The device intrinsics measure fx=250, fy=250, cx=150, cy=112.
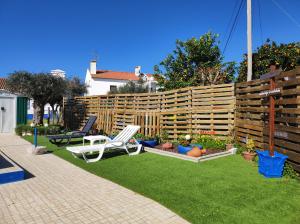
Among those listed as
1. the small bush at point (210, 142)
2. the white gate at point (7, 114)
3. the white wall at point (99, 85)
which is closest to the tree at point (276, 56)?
the small bush at point (210, 142)

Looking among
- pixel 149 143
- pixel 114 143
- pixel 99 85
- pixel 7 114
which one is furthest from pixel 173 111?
pixel 99 85

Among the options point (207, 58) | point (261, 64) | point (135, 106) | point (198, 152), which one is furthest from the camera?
point (207, 58)

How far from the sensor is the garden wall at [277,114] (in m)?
5.54

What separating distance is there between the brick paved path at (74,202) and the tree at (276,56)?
31.2 ft

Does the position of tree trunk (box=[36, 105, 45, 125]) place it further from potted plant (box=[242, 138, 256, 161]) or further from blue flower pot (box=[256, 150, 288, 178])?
blue flower pot (box=[256, 150, 288, 178])

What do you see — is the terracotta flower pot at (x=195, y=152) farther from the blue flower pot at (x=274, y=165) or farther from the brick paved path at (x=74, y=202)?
the brick paved path at (x=74, y=202)

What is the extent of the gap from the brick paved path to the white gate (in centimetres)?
1133

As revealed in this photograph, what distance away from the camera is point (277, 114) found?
252 inches

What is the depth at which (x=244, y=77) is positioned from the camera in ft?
42.7

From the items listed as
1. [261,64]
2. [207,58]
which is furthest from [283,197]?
[207,58]

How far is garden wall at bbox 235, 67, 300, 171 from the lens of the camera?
554 centimetres

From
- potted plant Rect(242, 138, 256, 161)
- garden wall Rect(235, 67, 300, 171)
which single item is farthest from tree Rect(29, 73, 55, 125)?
potted plant Rect(242, 138, 256, 161)

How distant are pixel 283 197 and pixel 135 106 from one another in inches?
341

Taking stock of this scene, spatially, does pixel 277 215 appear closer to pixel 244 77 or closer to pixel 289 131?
pixel 289 131
